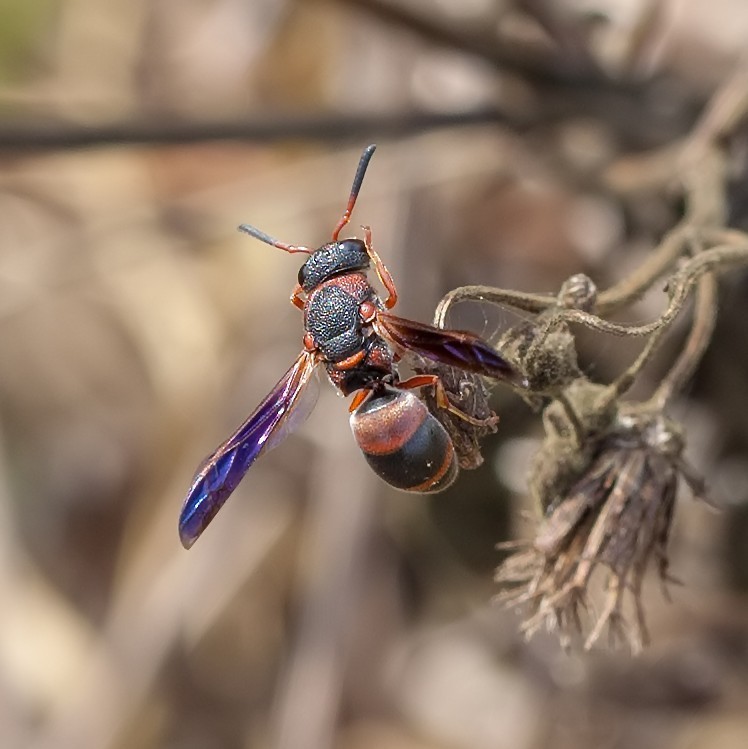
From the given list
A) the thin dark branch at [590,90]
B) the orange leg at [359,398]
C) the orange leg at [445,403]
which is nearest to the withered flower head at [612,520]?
the orange leg at [445,403]

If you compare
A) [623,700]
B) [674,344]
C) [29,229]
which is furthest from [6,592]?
[674,344]

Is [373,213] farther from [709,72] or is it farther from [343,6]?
[709,72]

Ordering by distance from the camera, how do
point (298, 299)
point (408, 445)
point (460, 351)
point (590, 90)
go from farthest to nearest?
point (590, 90), point (298, 299), point (408, 445), point (460, 351)

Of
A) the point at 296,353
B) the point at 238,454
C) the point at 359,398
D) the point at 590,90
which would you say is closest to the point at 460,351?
the point at 359,398

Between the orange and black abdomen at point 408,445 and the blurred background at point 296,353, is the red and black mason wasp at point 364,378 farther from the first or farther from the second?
the blurred background at point 296,353

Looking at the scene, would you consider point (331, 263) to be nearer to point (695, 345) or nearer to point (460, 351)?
point (460, 351)

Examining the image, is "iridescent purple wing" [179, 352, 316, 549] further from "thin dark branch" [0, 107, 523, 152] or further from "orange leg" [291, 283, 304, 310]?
"thin dark branch" [0, 107, 523, 152]

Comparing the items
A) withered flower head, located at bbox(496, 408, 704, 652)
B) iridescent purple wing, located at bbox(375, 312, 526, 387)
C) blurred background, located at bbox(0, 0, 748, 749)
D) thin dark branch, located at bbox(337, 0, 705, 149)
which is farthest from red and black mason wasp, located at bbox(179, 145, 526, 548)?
thin dark branch, located at bbox(337, 0, 705, 149)
